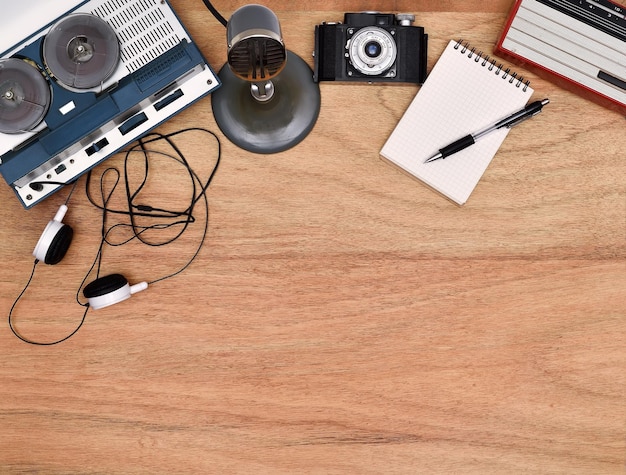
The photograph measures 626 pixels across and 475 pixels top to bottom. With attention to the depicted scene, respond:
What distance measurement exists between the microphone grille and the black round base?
0.11 metres

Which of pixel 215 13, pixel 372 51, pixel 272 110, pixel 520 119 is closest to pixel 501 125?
pixel 520 119

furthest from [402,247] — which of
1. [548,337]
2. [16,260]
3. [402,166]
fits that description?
[16,260]

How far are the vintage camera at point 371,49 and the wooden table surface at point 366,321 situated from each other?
0.03 m

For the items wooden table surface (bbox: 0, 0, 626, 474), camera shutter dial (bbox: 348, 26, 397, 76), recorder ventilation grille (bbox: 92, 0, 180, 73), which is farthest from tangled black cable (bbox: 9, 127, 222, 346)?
camera shutter dial (bbox: 348, 26, 397, 76)

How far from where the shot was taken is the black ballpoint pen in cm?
86

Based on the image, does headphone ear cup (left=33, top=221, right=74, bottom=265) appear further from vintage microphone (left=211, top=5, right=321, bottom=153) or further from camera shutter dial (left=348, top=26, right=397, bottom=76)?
camera shutter dial (left=348, top=26, right=397, bottom=76)

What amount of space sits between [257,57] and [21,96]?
1.16 ft

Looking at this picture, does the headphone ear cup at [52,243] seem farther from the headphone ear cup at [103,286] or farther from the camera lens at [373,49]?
the camera lens at [373,49]

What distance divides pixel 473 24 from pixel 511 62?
8cm

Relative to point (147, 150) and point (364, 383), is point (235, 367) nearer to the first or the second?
point (364, 383)

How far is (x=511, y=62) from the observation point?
879 millimetres

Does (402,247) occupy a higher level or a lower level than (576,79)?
lower

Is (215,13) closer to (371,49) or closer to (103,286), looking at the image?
(371,49)

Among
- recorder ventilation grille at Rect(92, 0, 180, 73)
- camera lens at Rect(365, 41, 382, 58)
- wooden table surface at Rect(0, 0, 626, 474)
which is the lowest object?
wooden table surface at Rect(0, 0, 626, 474)
